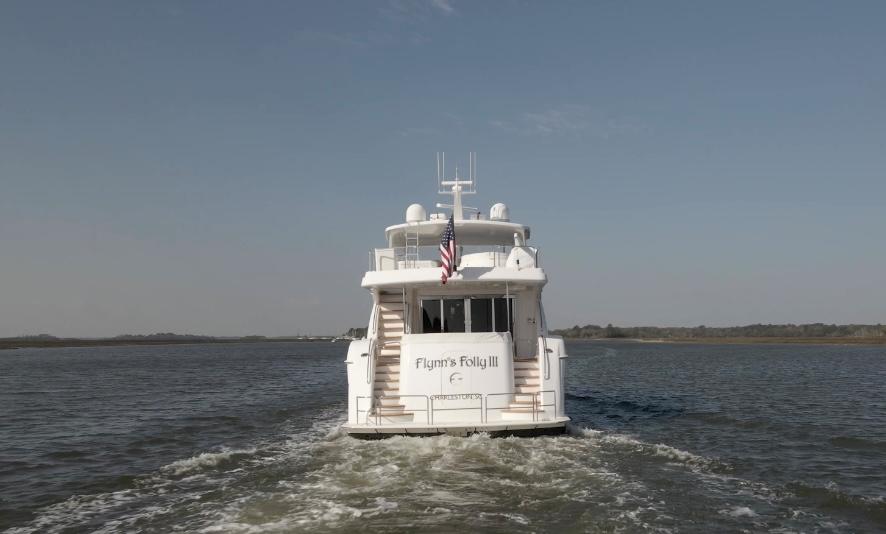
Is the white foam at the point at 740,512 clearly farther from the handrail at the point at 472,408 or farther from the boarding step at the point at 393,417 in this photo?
the boarding step at the point at 393,417

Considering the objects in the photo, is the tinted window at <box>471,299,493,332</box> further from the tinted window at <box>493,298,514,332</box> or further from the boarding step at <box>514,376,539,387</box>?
the boarding step at <box>514,376,539,387</box>

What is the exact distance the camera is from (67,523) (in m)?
8.65

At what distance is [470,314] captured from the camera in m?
15.6

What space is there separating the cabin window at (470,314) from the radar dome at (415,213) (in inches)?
111

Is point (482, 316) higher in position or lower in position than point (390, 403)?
higher

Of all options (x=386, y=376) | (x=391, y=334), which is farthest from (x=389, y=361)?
(x=391, y=334)

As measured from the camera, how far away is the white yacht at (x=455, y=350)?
1299cm

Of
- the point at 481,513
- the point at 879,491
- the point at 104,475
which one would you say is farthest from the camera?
the point at 104,475

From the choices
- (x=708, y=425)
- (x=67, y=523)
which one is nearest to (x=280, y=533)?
(x=67, y=523)

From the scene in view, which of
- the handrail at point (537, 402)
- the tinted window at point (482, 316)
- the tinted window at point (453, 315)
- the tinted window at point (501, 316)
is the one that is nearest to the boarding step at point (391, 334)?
the tinted window at point (453, 315)

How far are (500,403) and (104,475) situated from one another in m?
7.87

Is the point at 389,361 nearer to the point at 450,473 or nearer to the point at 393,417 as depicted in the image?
the point at 393,417

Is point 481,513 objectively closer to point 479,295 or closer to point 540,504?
point 540,504

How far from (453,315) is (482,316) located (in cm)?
75
